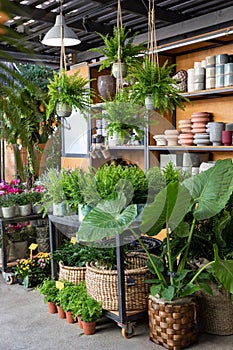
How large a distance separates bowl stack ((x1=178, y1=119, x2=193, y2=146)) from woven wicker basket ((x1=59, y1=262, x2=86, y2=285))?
188cm

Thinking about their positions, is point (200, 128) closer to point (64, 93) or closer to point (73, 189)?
point (64, 93)

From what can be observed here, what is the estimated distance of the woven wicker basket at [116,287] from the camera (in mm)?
2852

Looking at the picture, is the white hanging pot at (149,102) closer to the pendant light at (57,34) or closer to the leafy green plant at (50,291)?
the pendant light at (57,34)

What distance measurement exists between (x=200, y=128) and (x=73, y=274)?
6.70 feet

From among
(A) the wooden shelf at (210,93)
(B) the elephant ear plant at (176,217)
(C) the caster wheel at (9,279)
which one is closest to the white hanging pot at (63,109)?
(B) the elephant ear plant at (176,217)

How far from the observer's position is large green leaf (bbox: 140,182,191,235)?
8.53ft

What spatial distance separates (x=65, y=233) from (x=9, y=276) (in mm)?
746

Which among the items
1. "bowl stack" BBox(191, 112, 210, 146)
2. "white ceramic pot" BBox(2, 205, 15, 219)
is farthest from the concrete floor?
"bowl stack" BBox(191, 112, 210, 146)

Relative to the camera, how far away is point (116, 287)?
2.85m

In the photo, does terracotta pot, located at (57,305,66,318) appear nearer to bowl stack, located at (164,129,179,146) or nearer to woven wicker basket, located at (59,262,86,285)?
woven wicker basket, located at (59,262,86,285)

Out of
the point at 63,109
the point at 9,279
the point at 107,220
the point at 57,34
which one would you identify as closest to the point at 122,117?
the point at 63,109

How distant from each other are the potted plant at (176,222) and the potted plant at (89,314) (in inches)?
14.8

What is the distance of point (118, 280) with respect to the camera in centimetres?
278

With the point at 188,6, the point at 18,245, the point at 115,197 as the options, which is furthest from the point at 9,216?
the point at 188,6
